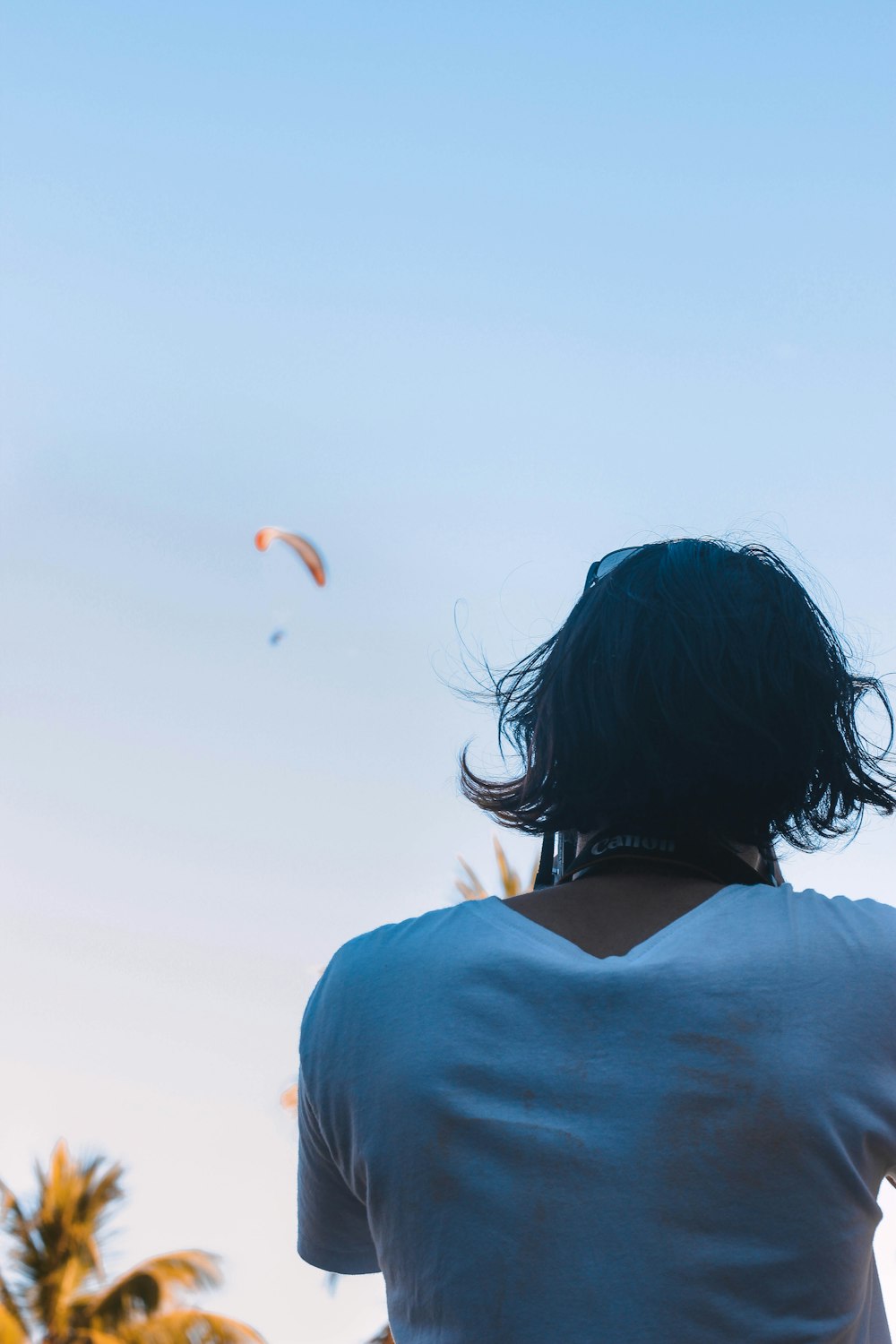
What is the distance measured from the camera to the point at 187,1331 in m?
19.2

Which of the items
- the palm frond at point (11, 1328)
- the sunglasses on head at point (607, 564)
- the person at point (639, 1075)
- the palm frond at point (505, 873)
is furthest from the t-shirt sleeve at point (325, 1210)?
the palm frond at point (11, 1328)

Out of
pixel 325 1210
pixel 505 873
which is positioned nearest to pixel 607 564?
pixel 325 1210

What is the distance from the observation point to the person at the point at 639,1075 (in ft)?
3.76

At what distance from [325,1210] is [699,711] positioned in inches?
30.0

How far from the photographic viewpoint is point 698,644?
1570 mm

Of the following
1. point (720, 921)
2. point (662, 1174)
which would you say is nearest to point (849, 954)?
point (720, 921)

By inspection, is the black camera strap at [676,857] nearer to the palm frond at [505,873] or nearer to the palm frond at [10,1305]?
the palm frond at [505,873]

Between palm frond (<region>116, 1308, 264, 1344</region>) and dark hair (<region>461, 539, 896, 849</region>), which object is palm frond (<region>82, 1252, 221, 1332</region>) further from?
dark hair (<region>461, 539, 896, 849</region>)

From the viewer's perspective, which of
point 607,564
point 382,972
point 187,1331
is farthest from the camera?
point 187,1331

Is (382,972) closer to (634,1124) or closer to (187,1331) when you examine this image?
(634,1124)

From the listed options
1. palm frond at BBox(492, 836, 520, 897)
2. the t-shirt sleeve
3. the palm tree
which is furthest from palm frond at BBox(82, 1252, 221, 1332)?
the t-shirt sleeve

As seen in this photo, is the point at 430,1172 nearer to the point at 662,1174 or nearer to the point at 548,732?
the point at 662,1174

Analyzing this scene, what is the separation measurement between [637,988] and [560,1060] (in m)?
0.11

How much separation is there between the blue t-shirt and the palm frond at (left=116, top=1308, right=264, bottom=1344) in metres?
20.1
